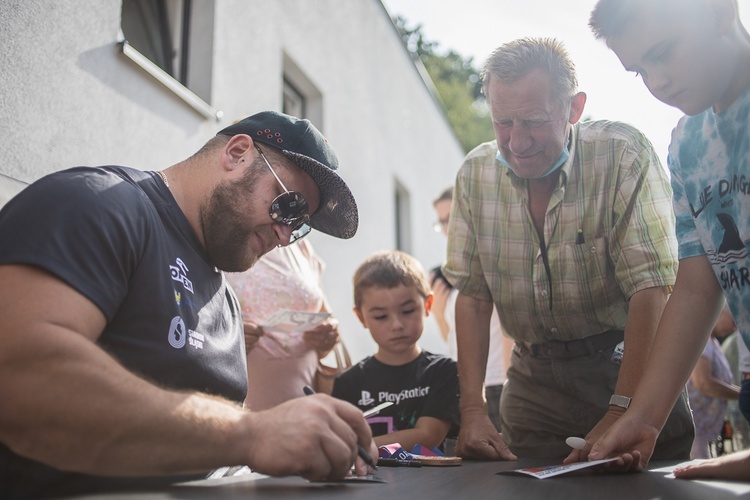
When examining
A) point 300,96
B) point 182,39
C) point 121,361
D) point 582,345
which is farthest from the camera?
point 300,96

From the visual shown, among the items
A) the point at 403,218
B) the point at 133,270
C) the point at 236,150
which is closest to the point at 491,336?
the point at 236,150

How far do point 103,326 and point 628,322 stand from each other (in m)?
1.61

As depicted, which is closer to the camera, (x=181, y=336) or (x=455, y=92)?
(x=181, y=336)

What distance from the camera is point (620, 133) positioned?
244cm

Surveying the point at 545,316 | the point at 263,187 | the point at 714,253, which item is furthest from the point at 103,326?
the point at 545,316

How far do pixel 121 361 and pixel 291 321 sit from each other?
4.78 feet

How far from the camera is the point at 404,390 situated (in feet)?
9.75

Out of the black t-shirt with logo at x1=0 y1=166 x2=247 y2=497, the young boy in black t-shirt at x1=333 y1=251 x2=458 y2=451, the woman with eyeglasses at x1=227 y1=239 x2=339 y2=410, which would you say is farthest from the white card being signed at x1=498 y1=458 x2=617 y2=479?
the woman with eyeglasses at x1=227 y1=239 x2=339 y2=410

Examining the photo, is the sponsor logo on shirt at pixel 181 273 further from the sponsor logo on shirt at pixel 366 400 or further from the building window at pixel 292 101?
the building window at pixel 292 101

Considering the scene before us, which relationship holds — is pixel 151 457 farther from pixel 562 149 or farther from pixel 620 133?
pixel 620 133

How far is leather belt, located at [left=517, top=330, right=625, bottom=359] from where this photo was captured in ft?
8.05

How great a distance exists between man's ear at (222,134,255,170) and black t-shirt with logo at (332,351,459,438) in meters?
1.41

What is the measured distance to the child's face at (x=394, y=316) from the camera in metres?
3.13

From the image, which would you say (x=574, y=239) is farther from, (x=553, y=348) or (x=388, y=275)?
(x=388, y=275)
